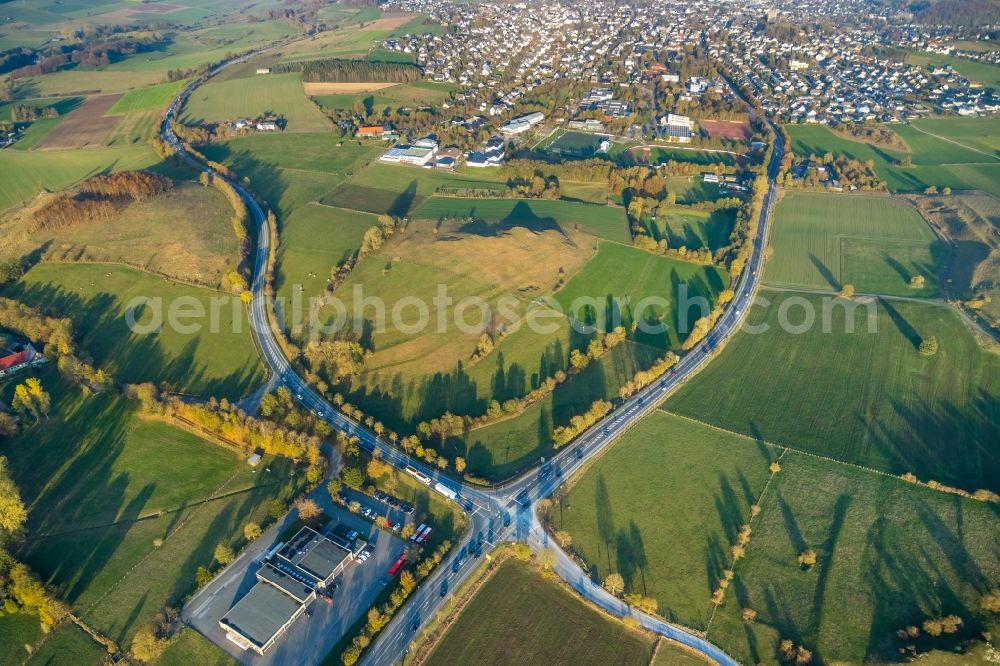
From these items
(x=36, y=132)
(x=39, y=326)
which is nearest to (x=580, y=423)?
(x=39, y=326)

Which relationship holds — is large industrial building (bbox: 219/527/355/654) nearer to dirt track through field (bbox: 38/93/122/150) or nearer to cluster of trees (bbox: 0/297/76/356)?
cluster of trees (bbox: 0/297/76/356)

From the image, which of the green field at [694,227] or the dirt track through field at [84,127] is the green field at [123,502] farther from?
the dirt track through field at [84,127]

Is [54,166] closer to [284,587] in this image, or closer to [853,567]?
[284,587]

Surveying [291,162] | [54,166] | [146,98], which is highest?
[146,98]

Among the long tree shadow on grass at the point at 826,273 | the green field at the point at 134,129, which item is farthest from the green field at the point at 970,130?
the green field at the point at 134,129

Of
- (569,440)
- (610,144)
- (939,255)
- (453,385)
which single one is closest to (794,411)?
(569,440)
